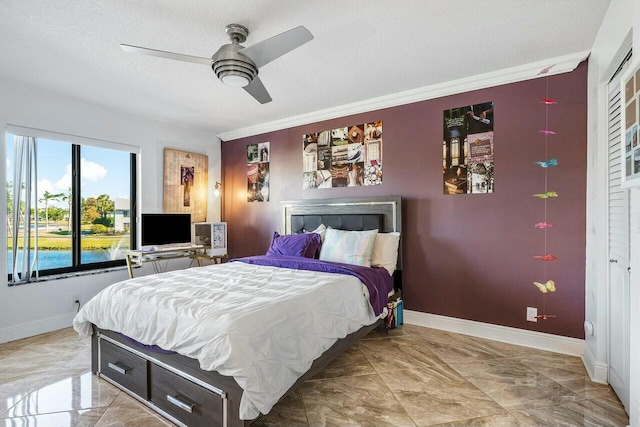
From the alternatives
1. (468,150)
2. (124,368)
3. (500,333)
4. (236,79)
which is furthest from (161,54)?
(500,333)

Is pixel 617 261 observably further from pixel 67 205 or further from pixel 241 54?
pixel 67 205

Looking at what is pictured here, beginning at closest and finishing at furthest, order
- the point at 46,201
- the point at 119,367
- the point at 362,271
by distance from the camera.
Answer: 1. the point at 119,367
2. the point at 362,271
3. the point at 46,201

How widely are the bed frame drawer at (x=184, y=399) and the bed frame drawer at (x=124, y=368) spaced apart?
0.09 meters

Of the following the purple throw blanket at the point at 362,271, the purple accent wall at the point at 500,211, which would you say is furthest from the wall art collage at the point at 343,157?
the purple throw blanket at the point at 362,271

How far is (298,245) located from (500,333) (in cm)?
224

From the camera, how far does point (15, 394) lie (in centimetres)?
217

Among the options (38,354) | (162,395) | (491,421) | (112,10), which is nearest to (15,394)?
(38,354)

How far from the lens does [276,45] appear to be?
1965mm

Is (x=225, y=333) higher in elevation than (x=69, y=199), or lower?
lower

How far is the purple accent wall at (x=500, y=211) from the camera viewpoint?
2.73m

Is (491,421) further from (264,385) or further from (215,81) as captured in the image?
(215,81)

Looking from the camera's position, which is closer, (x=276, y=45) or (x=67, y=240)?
(x=276, y=45)

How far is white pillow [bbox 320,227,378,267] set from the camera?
3.19m

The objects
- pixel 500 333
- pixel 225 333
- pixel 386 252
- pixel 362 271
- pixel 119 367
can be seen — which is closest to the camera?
pixel 225 333
